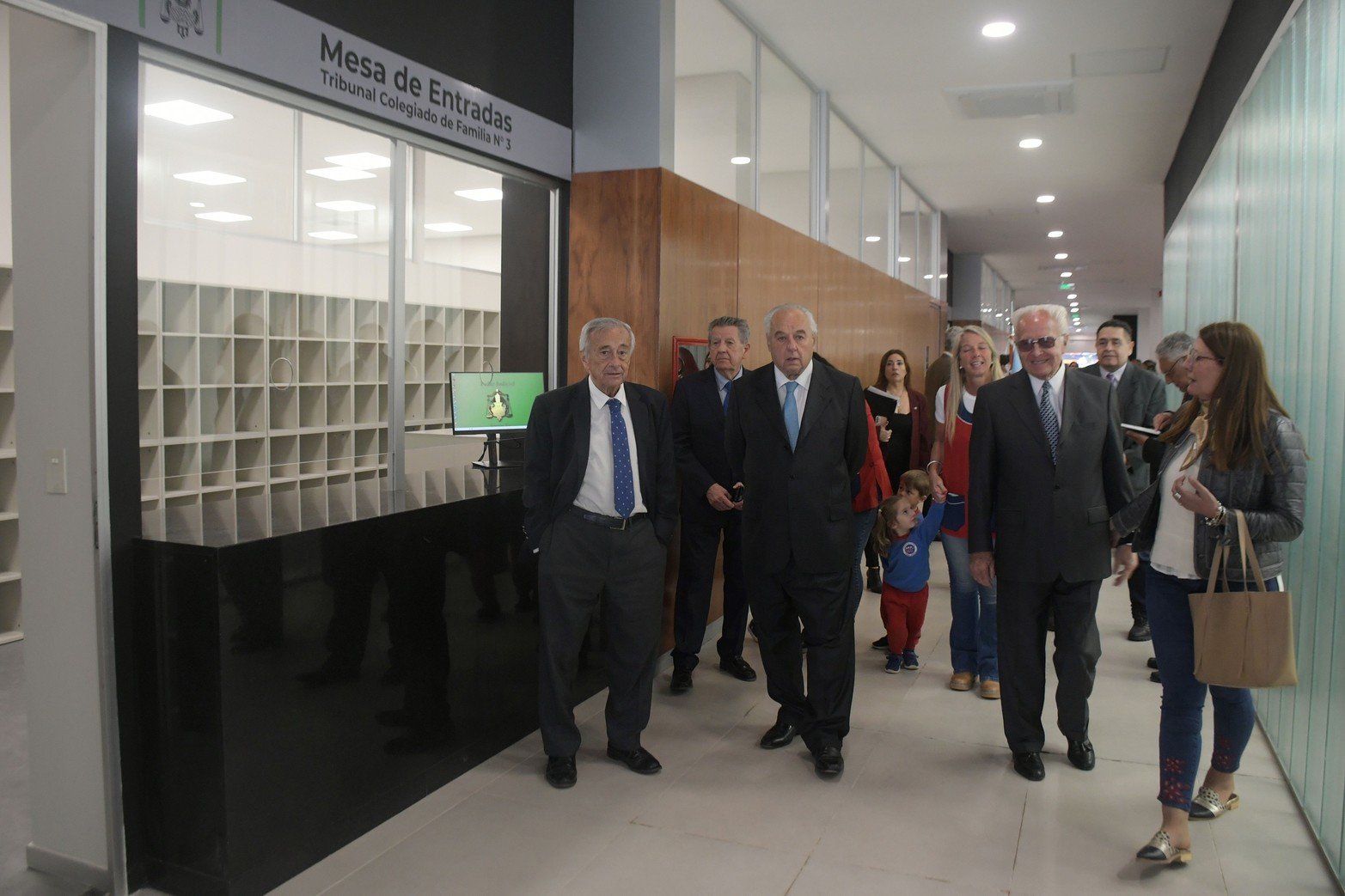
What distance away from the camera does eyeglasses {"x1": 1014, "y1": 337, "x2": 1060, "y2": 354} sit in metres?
3.45

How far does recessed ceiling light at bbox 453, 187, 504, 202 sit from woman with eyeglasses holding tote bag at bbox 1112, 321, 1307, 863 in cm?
300

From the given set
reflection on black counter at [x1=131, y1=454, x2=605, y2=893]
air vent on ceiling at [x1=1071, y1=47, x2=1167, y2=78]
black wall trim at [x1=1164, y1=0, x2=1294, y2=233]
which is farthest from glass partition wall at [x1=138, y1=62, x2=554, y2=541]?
air vent on ceiling at [x1=1071, y1=47, x2=1167, y2=78]

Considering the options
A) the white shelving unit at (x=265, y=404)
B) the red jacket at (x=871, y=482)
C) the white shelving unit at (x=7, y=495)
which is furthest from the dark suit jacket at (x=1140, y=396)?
the white shelving unit at (x=7, y=495)

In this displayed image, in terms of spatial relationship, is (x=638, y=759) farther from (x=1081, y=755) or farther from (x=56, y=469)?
(x=56, y=469)

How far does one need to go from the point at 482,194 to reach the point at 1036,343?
253 centimetres

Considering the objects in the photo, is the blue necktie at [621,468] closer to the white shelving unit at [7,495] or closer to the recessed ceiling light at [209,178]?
the recessed ceiling light at [209,178]

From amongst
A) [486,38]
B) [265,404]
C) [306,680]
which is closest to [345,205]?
[265,404]

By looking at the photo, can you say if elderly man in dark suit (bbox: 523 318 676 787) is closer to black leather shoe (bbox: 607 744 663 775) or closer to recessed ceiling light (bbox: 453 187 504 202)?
black leather shoe (bbox: 607 744 663 775)

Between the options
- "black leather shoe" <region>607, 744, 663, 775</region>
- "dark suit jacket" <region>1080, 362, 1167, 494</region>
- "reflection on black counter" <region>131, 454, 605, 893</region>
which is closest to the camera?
"reflection on black counter" <region>131, 454, 605, 893</region>

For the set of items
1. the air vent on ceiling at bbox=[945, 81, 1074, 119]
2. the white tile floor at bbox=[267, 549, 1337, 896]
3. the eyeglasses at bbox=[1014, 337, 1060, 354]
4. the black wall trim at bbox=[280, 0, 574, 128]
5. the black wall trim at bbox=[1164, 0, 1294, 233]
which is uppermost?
the air vent on ceiling at bbox=[945, 81, 1074, 119]

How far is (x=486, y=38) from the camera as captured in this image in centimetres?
433

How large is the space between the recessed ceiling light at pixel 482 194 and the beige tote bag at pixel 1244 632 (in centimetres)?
328

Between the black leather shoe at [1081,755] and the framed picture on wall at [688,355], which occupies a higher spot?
the framed picture on wall at [688,355]

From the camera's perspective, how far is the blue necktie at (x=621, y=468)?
364 centimetres
